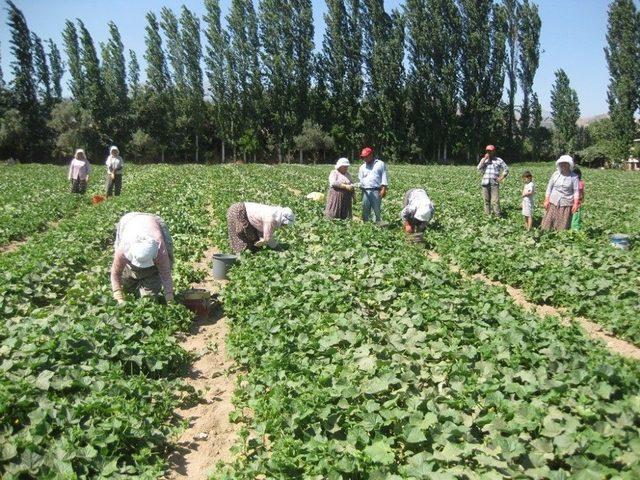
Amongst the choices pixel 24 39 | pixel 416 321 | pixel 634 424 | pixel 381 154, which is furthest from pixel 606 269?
pixel 24 39

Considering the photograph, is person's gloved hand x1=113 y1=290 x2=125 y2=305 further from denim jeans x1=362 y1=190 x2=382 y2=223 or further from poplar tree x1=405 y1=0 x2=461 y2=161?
poplar tree x1=405 y1=0 x2=461 y2=161

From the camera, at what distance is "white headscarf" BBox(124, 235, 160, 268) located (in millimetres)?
4996

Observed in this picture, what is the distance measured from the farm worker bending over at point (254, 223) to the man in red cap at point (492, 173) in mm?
5533

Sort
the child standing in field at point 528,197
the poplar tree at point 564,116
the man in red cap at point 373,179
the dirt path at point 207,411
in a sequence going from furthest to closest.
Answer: the poplar tree at point 564,116 < the child standing in field at point 528,197 < the man in red cap at point 373,179 < the dirt path at point 207,411

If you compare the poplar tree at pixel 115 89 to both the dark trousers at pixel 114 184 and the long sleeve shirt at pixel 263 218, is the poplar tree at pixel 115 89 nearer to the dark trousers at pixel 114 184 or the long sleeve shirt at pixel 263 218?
the dark trousers at pixel 114 184

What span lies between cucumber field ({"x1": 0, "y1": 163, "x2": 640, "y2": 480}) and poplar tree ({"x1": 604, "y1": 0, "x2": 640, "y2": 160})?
1586 inches

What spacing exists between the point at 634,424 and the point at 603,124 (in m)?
55.7

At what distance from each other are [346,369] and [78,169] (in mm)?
13621

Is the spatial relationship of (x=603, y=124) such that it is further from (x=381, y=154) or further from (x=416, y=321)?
(x=416, y=321)

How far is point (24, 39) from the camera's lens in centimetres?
4181

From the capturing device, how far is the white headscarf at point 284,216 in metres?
6.68

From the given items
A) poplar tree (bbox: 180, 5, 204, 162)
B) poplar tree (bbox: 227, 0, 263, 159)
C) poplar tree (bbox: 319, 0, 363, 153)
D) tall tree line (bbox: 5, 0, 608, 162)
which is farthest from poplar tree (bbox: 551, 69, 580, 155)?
poplar tree (bbox: 180, 5, 204, 162)

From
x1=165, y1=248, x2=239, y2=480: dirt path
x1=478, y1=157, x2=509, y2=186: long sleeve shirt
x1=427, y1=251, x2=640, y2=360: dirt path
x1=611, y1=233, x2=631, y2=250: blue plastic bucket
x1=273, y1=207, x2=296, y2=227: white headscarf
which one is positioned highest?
x1=478, y1=157, x2=509, y2=186: long sleeve shirt

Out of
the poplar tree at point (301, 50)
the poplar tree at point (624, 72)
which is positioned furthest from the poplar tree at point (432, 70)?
the poplar tree at point (624, 72)
